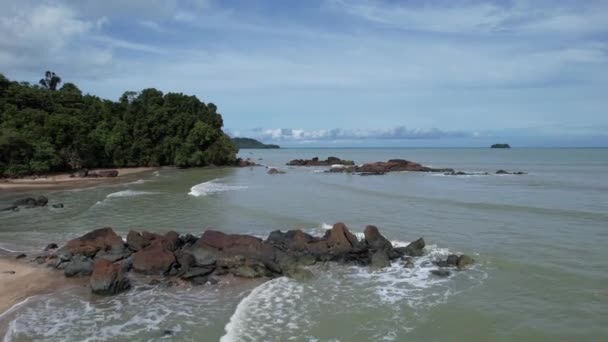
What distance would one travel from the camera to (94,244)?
58.3ft

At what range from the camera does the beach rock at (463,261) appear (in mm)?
16130

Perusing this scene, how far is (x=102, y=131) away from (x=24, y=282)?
58.7 meters

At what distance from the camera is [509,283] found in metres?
14.5

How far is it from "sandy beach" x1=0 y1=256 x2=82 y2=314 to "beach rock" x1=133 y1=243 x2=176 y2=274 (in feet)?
5.94

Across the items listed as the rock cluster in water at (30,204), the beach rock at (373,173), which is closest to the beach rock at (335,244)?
the rock cluster in water at (30,204)

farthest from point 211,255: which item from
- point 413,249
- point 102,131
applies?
point 102,131

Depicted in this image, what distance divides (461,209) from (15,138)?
45359 mm

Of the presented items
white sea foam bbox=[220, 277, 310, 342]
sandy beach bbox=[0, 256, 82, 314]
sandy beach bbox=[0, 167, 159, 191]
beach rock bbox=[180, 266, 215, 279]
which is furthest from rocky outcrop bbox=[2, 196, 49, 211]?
white sea foam bbox=[220, 277, 310, 342]

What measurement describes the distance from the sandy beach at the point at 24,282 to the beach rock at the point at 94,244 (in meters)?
1.46

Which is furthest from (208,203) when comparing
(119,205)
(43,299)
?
(43,299)

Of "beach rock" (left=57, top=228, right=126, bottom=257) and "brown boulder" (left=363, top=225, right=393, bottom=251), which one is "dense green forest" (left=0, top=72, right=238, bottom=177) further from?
"brown boulder" (left=363, top=225, right=393, bottom=251)

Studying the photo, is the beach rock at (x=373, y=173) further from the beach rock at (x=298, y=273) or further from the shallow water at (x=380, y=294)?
the beach rock at (x=298, y=273)

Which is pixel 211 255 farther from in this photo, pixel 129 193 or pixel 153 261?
pixel 129 193

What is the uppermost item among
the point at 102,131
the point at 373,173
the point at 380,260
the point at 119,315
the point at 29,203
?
the point at 102,131
